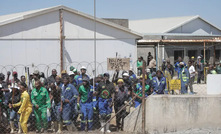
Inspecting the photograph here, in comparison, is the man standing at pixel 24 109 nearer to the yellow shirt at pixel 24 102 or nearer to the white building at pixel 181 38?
the yellow shirt at pixel 24 102

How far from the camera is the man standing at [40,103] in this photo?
30.3 feet

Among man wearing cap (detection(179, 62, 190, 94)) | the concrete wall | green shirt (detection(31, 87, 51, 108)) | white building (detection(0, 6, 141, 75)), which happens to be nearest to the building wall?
white building (detection(0, 6, 141, 75))

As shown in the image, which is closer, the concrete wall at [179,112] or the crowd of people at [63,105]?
the concrete wall at [179,112]

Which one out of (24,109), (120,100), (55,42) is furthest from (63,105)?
(55,42)

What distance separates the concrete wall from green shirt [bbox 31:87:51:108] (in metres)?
2.60

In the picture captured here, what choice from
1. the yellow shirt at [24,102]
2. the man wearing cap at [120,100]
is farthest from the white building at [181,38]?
the yellow shirt at [24,102]

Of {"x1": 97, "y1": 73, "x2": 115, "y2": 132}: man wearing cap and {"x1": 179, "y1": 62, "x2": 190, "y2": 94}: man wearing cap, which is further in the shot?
{"x1": 179, "y1": 62, "x2": 190, "y2": 94}: man wearing cap

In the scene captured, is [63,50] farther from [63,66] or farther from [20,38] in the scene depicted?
[20,38]

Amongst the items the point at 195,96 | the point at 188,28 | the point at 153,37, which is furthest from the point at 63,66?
the point at 188,28

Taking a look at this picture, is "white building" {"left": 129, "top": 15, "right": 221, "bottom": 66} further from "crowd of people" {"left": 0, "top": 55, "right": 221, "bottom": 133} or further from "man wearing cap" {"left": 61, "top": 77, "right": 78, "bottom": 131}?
"man wearing cap" {"left": 61, "top": 77, "right": 78, "bottom": 131}

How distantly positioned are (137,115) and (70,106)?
70.3 inches

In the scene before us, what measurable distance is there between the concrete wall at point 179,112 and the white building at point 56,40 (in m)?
8.16

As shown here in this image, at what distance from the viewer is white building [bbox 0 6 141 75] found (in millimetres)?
16094

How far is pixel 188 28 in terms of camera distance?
3506 centimetres
